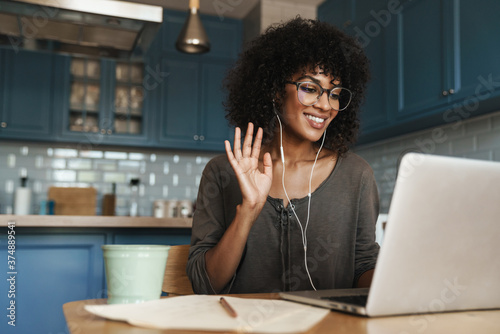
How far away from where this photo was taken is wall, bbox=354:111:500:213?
2.67 m

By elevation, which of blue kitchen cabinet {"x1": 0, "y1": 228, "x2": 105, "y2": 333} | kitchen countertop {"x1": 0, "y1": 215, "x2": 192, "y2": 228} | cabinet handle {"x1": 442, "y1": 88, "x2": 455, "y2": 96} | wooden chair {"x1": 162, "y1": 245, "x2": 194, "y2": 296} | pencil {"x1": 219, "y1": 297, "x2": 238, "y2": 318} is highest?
cabinet handle {"x1": 442, "y1": 88, "x2": 455, "y2": 96}

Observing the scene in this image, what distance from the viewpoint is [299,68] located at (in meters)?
1.47

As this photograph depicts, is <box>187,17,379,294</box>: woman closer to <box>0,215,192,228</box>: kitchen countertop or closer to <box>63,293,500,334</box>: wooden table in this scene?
<box>63,293,500,334</box>: wooden table

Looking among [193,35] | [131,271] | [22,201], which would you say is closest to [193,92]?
[193,35]

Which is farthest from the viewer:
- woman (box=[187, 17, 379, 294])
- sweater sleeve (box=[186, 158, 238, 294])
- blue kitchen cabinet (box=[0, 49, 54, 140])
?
blue kitchen cabinet (box=[0, 49, 54, 140])

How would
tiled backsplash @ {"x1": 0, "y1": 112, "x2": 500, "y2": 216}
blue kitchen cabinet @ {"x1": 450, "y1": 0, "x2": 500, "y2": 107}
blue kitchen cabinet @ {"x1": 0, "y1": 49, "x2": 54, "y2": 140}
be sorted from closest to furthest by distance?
blue kitchen cabinet @ {"x1": 450, "y1": 0, "x2": 500, "y2": 107} < tiled backsplash @ {"x1": 0, "y1": 112, "x2": 500, "y2": 216} < blue kitchen cabinet @ {"x1": 0, "y1": 49, "x2": 54, "y2": 140}

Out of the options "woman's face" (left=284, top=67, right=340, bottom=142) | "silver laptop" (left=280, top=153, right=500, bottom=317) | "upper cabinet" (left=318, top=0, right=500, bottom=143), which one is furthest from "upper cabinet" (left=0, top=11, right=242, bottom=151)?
"silver laptop" (left=280, top=153, right=500, bottom=317)

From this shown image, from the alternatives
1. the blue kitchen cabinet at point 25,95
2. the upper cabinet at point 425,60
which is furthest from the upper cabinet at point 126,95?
the upper cabinet at point 425,60

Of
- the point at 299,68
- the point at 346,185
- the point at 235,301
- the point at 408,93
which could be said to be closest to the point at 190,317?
the point at 235,301

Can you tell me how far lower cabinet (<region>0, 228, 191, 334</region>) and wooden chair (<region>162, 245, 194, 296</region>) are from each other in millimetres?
1398

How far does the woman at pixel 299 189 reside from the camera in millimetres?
1326

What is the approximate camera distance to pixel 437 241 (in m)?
0.67

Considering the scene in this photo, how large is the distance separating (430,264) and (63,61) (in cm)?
386

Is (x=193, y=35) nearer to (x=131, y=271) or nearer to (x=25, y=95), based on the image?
(x=25, y=95)
